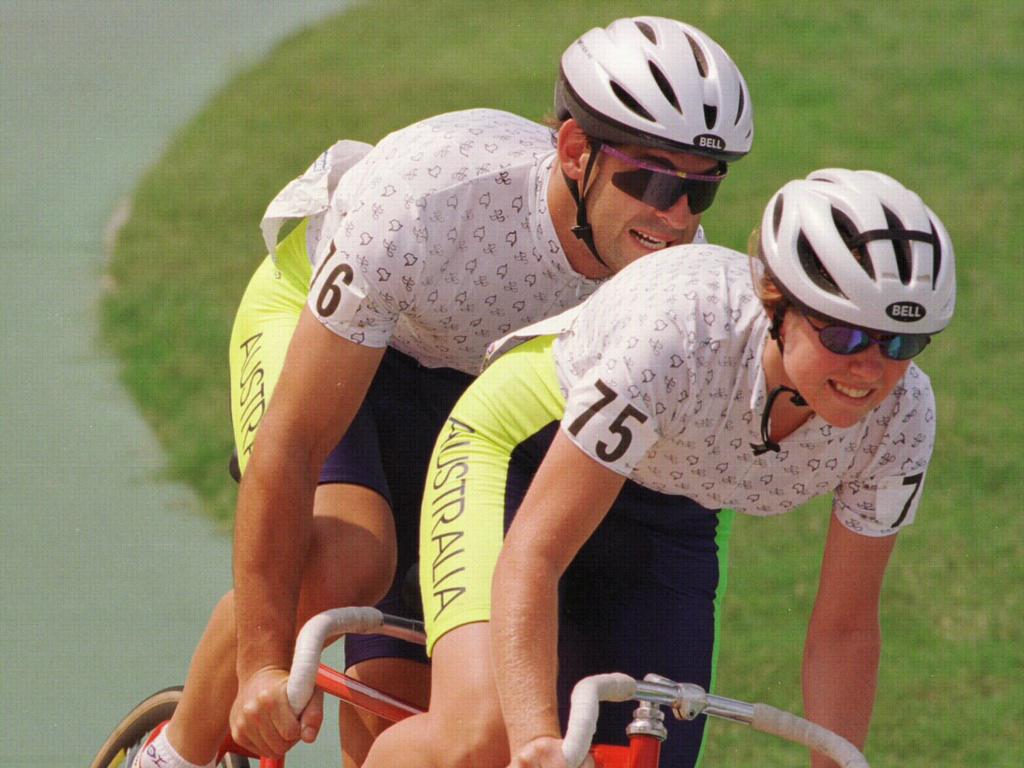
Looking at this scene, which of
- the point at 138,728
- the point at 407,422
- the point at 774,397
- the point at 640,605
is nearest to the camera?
the point at 774,397

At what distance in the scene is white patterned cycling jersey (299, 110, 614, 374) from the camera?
387 cm

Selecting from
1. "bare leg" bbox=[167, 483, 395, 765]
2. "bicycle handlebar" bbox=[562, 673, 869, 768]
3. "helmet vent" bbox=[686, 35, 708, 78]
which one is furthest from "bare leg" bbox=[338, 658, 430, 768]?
"helmet vent" bbox=[686, 35, 708, 78]

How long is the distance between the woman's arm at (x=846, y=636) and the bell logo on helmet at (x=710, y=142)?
86cm

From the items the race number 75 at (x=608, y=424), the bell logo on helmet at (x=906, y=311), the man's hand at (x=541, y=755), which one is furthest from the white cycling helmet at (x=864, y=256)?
the man's hand at (x=541, y=755)

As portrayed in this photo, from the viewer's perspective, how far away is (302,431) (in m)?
3.87

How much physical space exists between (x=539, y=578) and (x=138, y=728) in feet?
5.90

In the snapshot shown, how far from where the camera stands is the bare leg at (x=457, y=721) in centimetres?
338

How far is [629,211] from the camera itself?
3.98 metres

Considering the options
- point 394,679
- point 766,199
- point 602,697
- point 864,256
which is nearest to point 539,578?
point 602,697

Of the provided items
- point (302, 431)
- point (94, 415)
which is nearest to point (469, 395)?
point (302, 431)

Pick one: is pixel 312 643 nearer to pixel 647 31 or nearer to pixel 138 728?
pixel 138 728

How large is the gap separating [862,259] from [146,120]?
9.04 metres

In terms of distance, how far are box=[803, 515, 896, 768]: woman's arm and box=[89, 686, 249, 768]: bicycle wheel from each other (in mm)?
1441

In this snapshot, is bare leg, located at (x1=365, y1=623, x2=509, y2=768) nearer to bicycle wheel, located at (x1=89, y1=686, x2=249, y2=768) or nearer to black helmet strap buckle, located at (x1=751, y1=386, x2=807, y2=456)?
black helmet strap buckle, located at (x1=751, y1=386, x2=807, y2=456)
